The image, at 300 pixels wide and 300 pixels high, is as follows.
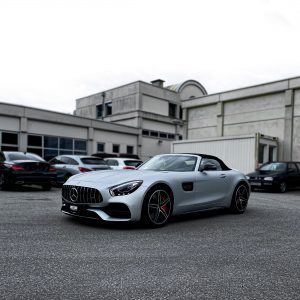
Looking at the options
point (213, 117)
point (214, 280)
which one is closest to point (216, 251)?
point (214, 280)

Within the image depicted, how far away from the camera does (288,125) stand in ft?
79.8

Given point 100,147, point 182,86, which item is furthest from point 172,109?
point 100,147

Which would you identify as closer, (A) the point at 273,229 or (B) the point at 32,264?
(B) the point at 32,264

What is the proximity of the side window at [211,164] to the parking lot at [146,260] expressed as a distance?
44.9 inches

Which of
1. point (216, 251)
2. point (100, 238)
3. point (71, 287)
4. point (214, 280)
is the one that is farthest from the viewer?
point (100, 238)

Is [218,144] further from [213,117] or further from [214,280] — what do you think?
[214,280]

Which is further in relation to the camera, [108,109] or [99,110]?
[99,110]

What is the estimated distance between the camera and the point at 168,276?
3602 millimetres

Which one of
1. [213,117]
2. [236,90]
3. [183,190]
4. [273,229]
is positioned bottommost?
[273,229]

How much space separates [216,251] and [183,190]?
2141mm

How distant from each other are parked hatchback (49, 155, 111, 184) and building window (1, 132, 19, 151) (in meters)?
9.29

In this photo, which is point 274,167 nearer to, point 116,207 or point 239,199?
point 239,199

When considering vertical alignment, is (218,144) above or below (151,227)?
above

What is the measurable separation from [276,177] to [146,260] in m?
11.9
